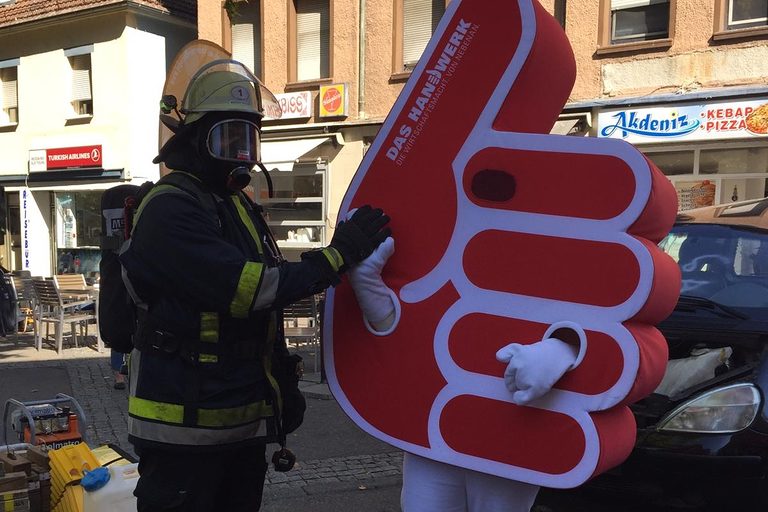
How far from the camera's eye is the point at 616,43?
1016 cm

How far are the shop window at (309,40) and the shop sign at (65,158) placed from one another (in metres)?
5.12

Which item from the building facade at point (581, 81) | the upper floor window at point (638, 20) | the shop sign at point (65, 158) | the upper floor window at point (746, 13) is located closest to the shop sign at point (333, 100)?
the building facade at point (581, 81)

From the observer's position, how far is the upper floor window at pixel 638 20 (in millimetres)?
9906

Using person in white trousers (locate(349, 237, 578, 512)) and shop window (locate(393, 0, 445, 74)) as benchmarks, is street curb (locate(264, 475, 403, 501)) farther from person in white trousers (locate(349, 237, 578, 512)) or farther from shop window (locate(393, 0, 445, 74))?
shop window (locate(393, 0, 445, 74))

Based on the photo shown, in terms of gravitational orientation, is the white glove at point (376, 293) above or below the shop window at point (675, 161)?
below

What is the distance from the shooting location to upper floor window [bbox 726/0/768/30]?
9234 millimetres

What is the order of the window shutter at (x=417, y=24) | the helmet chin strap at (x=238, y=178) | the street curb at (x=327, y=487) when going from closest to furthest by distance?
the helmet chin strap at (x=238, y=178) < the street curb at (x=327, y=487) < the window shutter at (x=417, y=24)

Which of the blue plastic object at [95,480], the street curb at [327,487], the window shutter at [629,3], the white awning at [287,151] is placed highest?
the window shutter at [629,3]

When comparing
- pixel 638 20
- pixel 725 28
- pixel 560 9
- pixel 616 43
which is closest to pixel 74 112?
pixel 560 9

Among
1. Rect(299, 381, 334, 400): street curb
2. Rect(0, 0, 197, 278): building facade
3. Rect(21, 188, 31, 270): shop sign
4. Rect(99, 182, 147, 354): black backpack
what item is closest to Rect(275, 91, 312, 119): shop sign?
Rect(0, 0, 197, 278): building facade

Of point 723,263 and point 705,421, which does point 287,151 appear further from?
point 705,421

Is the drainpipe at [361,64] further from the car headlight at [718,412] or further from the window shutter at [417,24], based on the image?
the car headlight at [718,412]

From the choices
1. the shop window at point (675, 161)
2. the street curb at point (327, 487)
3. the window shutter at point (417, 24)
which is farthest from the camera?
the window shutter at point (417, 24)

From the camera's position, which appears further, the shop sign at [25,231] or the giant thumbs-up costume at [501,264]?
the shop sign at [25,231]
